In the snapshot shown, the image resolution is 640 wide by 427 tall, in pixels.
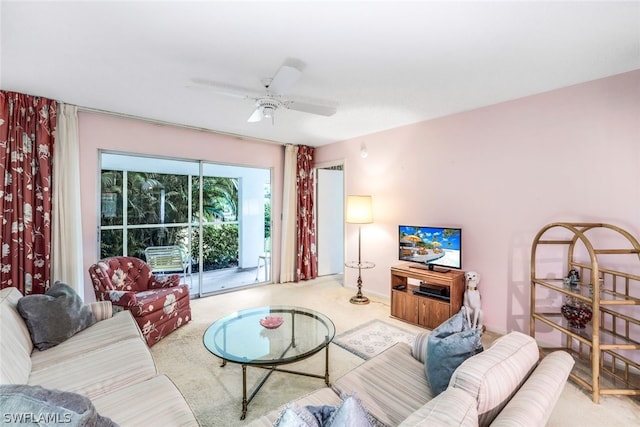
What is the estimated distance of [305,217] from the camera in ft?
16.9

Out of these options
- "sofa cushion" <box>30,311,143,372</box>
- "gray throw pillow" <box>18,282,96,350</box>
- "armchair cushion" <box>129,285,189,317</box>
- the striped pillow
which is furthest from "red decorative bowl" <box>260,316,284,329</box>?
"gray throw pillow" <box>18,282,96,350</box>

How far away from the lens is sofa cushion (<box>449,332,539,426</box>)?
1.00 meters

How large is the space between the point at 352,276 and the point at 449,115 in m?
2.73

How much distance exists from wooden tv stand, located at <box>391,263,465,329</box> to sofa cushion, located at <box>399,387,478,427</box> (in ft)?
7.28

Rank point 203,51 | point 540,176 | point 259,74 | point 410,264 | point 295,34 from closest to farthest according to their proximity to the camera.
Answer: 1. point 295,34
2. point 203,51
3. point 259,74
4. point 540,176
5. point 410,264

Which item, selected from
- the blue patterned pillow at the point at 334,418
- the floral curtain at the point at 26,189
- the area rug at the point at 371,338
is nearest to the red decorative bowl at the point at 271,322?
the area rug at the point at 371,338

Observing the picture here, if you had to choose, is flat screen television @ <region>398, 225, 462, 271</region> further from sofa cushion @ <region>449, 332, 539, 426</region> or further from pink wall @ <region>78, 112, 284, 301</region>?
→ pink wall @ <region>78, 112, 284, 301</region>

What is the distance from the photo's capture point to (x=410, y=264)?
373cm

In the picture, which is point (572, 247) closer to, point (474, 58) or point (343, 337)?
point (474, 58)

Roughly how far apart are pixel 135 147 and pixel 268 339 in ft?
10.0

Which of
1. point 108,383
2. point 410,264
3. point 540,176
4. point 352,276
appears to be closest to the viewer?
point 108,383

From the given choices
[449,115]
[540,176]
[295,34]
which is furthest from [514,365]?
[449,115]

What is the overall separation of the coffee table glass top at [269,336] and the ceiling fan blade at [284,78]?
186 cm

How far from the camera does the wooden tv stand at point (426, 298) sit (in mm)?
3023
